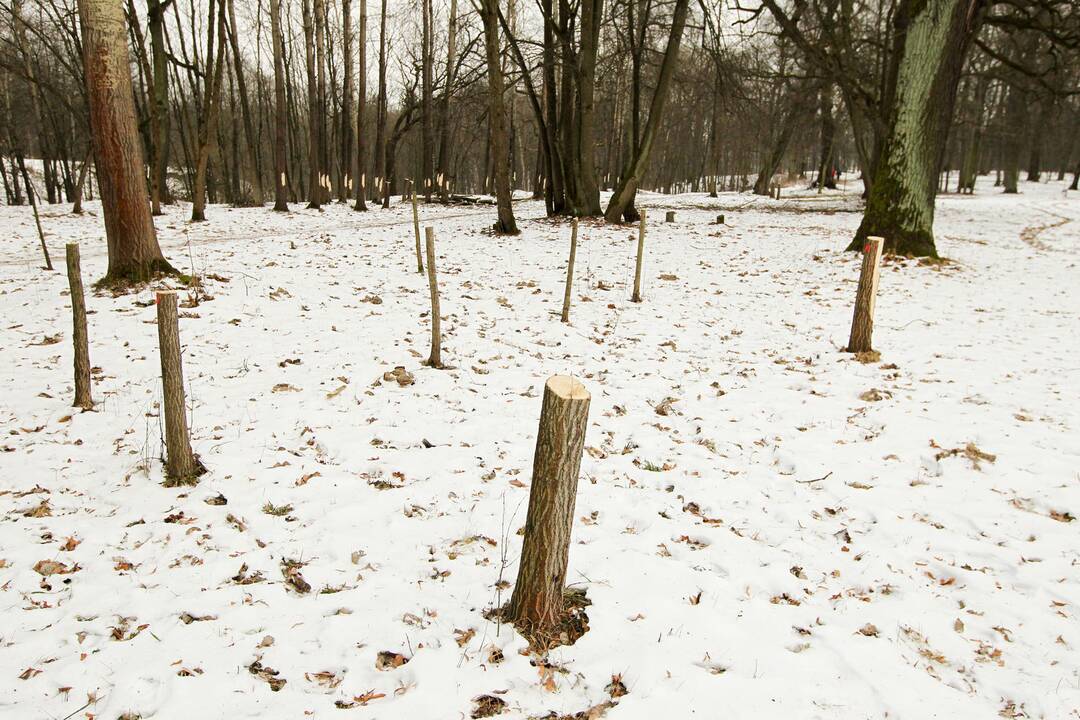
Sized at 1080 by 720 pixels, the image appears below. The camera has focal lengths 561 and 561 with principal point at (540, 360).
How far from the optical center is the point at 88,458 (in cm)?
418

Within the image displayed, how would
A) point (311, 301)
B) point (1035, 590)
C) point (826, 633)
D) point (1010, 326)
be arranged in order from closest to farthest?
1. point (826, 633)
2. point (1035, 590)
3. point (1010, 326)
4. point (311, 301)

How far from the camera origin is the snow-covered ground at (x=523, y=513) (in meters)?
2.45

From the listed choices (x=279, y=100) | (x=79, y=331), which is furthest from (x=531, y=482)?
(x=279, y=100)

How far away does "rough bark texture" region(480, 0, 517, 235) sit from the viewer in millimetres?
13008

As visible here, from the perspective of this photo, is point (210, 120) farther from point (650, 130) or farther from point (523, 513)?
point (523, 513)

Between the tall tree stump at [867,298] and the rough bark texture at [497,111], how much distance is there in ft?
30.4

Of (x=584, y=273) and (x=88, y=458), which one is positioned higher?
(x=584, y=273)

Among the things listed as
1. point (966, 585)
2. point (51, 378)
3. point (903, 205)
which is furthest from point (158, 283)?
point (903, 205)

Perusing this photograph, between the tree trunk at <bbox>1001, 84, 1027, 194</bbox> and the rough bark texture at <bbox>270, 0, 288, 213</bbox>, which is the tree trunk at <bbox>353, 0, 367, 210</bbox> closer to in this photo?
the rough bark texture at <bbox>270, 0, 288, 213</bbox>

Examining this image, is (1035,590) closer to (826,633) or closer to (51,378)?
(826,633)

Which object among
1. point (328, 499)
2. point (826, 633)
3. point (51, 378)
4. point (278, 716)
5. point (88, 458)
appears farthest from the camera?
point (51, 378)

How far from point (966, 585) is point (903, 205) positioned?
10.5 metres

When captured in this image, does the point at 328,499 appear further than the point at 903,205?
No

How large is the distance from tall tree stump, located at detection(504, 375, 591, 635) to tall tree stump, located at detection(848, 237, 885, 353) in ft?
18.0
